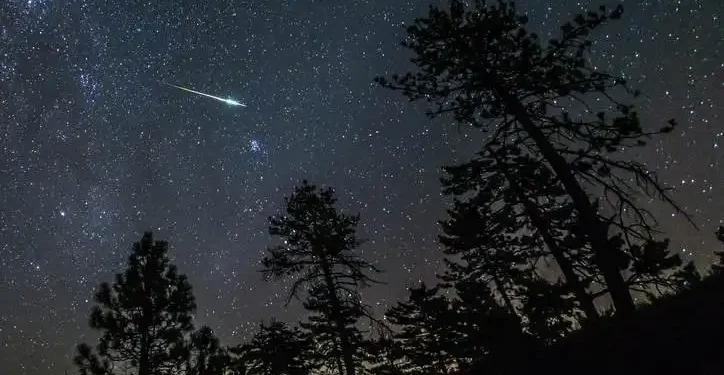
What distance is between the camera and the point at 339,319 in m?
16.3

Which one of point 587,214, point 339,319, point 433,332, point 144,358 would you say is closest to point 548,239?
point 587,214

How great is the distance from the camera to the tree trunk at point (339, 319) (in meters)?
15.9

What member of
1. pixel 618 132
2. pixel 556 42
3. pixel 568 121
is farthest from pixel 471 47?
pixel 618 132

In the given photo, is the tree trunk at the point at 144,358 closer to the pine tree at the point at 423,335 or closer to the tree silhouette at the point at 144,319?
the tree silhouette at the point at 144,319

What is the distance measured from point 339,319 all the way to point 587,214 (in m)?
9.68

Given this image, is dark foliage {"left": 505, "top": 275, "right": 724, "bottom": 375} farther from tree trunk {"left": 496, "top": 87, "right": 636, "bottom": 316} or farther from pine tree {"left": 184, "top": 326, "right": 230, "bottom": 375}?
pine tree {"left": 184, "top": 326, "right": 230, "bottom": 375}

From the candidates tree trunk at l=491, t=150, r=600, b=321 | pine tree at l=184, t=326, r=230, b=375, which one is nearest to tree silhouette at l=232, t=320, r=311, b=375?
pine tree at l=184, t=326, r=230, b=375

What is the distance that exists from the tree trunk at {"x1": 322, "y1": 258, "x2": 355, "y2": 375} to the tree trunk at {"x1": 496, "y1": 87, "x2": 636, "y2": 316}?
30.2 feet

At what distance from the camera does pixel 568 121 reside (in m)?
10.6

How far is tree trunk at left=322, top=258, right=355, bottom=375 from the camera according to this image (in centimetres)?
1586

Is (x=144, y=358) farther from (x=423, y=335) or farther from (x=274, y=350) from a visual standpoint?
(x=423, y=335)

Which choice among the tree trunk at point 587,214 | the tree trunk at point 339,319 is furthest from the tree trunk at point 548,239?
the tree trunk at point 339,319

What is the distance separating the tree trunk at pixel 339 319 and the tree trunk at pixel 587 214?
922cm

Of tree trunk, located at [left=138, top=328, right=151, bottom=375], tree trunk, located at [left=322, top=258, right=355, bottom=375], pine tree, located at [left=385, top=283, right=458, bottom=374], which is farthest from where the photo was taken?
pine tree, located at [left=385, top=283, right=458, bottom=374]
